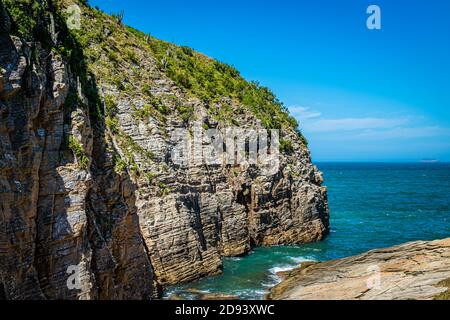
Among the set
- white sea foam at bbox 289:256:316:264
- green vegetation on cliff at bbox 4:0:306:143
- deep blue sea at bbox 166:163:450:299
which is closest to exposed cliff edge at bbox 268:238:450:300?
deep blue sea at bbox 166:163:450:299

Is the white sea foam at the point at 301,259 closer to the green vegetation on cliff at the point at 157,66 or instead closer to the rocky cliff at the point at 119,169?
the rocky cliff at the point at 119,169

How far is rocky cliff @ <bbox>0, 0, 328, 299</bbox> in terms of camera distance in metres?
18.3

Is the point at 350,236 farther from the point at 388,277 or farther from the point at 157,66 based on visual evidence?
the point at 388,277

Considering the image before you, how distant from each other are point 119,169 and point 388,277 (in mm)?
15959

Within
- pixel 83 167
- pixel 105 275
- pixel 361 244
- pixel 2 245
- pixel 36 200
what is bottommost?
pixel 361 244

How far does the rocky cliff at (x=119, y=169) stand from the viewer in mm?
18266

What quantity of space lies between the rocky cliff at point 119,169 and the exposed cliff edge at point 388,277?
10879 mm

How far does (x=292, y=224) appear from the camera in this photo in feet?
170

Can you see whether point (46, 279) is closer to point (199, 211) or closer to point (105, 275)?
point (105, 275)

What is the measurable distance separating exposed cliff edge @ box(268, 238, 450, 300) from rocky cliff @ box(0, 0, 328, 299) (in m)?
10.9

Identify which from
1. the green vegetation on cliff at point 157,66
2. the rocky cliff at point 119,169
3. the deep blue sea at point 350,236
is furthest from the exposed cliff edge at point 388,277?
the green vegetation on cliff at point 157,66

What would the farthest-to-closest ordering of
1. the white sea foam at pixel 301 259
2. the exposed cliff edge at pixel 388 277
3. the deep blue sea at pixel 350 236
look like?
the white sea foam at pixel 301 259 → the deep blue sea at pixel 350 236 → the exposed cliff edge at pixel 388 277

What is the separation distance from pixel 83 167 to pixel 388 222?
184 feet

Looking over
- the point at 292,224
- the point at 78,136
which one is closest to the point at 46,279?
the point at 78,136
